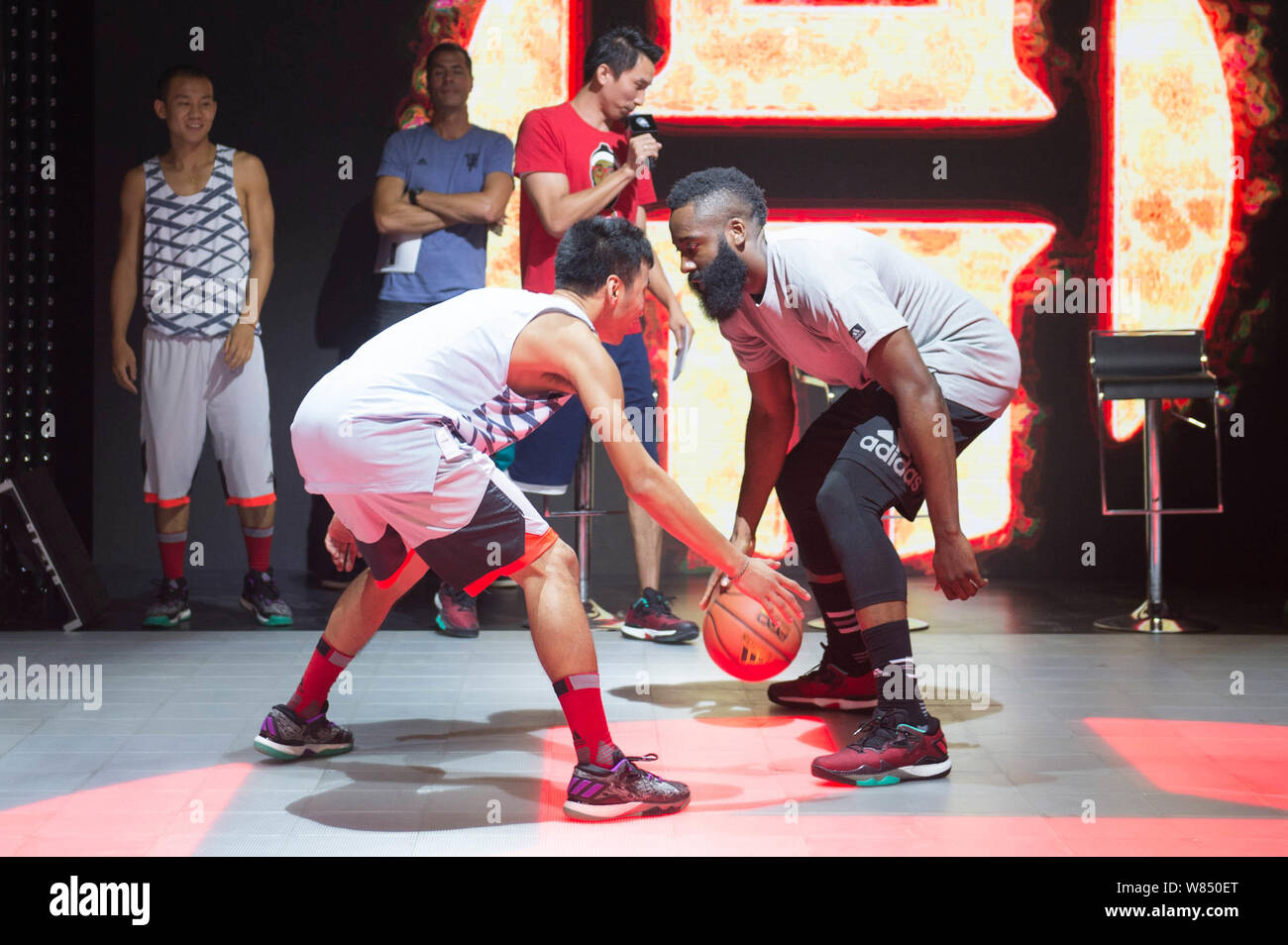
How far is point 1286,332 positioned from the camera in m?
6.46

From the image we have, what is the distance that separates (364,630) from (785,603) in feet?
3.38

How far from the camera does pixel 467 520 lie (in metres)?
3.08

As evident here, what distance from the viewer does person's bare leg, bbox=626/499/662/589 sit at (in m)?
5.18

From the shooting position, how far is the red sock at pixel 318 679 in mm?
3455

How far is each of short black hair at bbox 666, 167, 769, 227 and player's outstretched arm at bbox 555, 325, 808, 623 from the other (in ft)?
2.27

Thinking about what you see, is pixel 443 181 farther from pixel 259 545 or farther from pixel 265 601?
pixel 265 601

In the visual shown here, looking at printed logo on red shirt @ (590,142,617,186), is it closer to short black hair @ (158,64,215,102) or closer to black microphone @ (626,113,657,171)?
black microphone @ (626,113,657,171)

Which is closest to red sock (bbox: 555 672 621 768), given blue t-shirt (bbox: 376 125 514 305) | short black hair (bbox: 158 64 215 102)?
blue t-shirt (bbox: 376 125 514 305)

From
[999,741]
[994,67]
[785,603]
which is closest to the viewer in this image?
[785,603]

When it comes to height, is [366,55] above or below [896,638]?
above

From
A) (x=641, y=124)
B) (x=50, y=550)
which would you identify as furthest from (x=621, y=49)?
(x=50, y=550)

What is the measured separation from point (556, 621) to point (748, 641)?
692 millimetres
